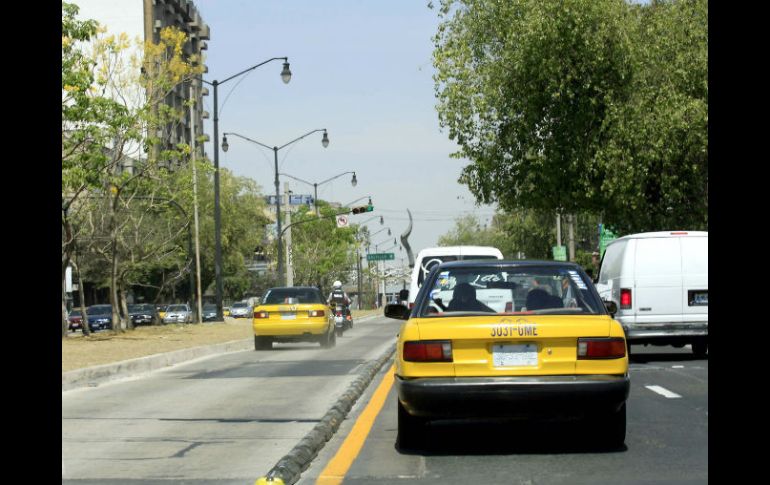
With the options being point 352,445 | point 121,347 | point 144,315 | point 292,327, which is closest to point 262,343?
point 292,327

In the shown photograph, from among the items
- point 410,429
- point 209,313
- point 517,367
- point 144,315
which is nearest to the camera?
point 517,367

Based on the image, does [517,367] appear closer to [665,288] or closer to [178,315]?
[665,288]

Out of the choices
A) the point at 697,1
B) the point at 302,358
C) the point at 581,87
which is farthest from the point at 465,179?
the point at 302,358

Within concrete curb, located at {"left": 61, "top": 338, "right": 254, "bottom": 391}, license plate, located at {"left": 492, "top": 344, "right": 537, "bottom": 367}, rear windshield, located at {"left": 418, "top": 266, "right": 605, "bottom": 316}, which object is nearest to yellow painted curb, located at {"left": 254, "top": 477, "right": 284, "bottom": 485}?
license plate, located at {"left": 492, "top": 344, "right": 537, "bottom": 367}

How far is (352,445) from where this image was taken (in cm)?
1029

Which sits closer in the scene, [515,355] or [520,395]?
[520,395]

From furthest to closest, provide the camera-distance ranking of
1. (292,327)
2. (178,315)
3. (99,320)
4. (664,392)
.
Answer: (178,315), (99,320), (292,327), (664,392)

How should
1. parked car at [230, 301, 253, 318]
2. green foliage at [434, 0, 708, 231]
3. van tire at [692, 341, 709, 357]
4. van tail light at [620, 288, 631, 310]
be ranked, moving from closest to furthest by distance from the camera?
van tail light at [620, 288, 631, 310] < van tire at [692, 341, 709, 357] < green foliage at [434, 0, 708, 231] < parked car at [230, 301, 253, 318]

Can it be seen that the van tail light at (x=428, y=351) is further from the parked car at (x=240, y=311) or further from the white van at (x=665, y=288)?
the parked car at (x=240, y=311)

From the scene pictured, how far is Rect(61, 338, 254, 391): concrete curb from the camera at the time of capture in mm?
17922

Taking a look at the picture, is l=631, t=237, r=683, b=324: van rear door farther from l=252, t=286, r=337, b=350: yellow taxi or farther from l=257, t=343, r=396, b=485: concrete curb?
l=252, t=286, r=337, b=350: yellow taxi

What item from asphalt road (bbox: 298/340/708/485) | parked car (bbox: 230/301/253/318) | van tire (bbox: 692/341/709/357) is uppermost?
asphalt road (bbox: 298/340/708/485)

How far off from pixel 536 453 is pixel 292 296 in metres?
20.1

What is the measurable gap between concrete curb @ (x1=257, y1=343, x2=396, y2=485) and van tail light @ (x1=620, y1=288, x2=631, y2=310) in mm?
6408
